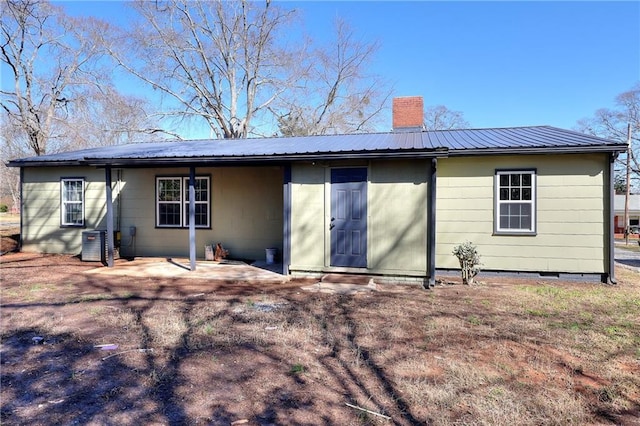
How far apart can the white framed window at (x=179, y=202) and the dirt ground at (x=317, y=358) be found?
4.26m

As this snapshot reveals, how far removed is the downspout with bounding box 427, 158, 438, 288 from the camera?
7.21 meters

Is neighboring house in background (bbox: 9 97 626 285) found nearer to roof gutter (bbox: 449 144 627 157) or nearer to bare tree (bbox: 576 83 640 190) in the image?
roof gutter (bbox: 449 144 627 157)

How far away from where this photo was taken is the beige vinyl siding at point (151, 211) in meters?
10.2

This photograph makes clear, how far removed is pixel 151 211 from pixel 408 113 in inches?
324

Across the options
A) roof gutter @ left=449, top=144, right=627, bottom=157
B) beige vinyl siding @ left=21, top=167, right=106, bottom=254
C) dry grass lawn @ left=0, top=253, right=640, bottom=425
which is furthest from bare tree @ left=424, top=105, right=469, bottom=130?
dry grass lawn @ left=0, top=253, right=640, bottom=425

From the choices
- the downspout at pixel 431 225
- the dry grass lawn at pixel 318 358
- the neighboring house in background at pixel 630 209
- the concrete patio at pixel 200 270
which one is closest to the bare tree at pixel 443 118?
the neighboring house in background at pixel 630 209

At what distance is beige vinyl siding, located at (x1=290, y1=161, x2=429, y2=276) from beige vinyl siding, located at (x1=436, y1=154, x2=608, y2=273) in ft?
4.39

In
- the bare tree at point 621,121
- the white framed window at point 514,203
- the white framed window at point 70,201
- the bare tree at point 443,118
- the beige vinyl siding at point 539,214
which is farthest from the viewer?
the bare tree at point 443,118

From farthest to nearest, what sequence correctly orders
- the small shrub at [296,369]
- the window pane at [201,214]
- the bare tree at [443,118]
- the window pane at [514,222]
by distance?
the bare tree at [443,118] < the window pane at [201,214] < the window pane at [514,222] < the small shrub at [296,369]

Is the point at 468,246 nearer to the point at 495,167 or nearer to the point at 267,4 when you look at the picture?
the point at 495,167

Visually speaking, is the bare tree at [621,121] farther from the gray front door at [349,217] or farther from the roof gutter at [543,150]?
the gray front door at [349,217]

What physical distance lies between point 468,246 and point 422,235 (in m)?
1.00

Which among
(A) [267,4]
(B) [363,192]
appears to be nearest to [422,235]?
(B) [363,192]

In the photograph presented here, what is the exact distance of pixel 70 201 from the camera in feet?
36.7
